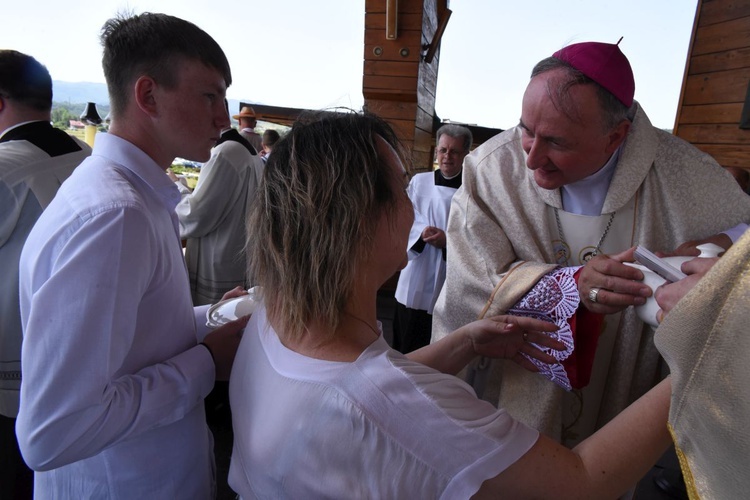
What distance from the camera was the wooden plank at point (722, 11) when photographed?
3.98m

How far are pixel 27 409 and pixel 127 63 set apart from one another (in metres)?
0.89

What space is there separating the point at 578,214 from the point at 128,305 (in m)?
1.45

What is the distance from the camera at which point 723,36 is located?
417 cm

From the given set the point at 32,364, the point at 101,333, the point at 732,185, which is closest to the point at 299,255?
the point at 101,333

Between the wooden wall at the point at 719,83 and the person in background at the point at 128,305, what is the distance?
4661 millimetres

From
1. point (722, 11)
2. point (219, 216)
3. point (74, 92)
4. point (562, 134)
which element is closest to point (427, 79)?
point (722, 11)

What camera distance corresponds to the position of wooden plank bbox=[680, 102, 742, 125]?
410 centimetres

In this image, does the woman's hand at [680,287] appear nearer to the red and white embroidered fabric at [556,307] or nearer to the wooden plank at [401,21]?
the red and white embroidered fabric at [556,307]

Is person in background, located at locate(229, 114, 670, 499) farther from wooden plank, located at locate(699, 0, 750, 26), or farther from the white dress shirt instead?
wooden plank, located at locate(699, 0, 750, 26)

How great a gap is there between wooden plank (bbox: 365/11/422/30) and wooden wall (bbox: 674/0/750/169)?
2.74 metres

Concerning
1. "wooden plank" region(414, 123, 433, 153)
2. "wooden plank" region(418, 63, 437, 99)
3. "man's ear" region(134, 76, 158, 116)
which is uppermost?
"wooden plank" region(418, 63, 437, 99)

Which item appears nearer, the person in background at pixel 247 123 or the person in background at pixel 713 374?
the person in background at pixel 713 374

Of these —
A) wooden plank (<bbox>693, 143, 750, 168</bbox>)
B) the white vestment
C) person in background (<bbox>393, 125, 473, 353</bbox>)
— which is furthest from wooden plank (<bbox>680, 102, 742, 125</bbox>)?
the white vestment

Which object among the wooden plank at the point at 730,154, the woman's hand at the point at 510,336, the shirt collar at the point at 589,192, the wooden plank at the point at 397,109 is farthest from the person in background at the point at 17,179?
the wooden plank at the point at 730,154
